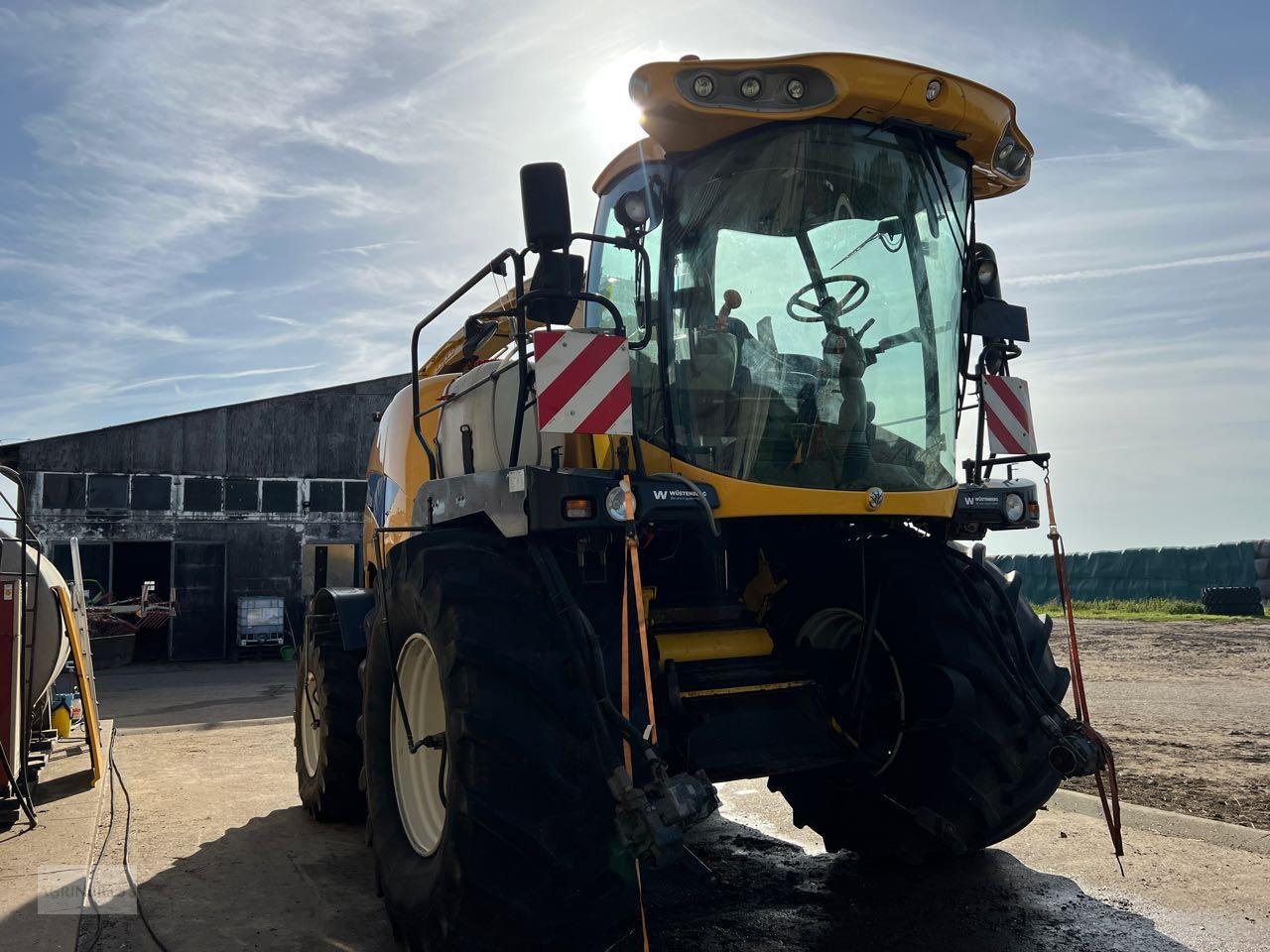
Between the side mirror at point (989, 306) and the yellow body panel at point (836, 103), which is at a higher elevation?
the yellow body panel at point (836, 103)

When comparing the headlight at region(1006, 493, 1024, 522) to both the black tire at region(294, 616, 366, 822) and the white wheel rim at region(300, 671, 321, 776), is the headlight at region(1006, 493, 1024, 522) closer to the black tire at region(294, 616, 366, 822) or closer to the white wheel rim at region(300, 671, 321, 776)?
the black tire at region(294, 616, 366, 822)

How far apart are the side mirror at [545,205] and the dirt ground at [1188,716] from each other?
4691 mm

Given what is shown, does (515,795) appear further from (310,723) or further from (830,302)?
(310,723)

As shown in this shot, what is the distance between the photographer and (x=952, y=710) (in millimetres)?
4297

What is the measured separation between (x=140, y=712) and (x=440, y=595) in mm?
11010

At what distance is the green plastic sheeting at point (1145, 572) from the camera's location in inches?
1043

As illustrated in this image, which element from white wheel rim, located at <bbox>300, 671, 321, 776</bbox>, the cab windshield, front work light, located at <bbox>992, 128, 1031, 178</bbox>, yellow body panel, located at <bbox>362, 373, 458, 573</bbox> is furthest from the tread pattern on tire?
the cab windshield

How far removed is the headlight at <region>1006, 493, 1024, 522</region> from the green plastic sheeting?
76.7ft

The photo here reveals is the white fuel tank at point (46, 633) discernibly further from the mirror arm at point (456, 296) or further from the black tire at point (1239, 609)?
the black tire at point (1239, 609)

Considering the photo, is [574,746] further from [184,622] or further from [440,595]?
[184,622]

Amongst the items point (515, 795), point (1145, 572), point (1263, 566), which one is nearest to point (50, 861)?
point (515, 795)

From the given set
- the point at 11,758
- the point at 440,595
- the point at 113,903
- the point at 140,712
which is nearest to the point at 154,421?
the point at 140,712

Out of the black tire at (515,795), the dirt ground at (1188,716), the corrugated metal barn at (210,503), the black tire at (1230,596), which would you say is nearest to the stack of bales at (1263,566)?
the black tire at (1230,596)

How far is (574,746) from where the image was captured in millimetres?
3426
